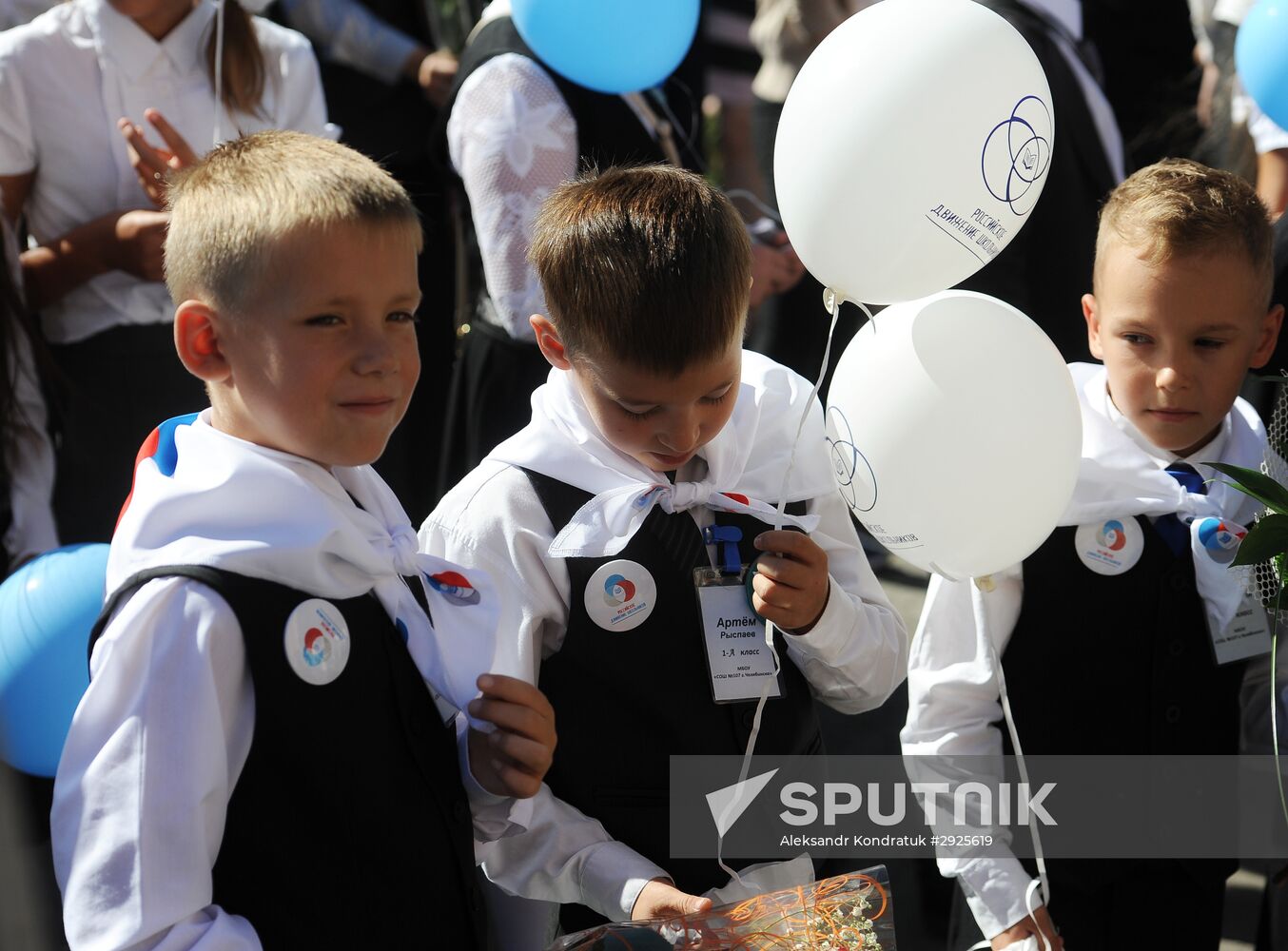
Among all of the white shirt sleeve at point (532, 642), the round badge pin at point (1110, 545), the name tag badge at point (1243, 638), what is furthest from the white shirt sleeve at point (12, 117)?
the name tag badge at point (1243, 638)

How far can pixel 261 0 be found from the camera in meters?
2.94

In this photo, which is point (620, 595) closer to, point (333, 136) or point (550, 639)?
point (550, 639)

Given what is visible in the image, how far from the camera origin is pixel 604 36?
285 cm

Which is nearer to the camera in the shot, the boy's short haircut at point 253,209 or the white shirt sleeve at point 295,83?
the boy's short haircut at point 253,209

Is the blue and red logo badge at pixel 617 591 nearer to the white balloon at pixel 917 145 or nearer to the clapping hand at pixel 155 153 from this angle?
the white balloon at pixel 917 145

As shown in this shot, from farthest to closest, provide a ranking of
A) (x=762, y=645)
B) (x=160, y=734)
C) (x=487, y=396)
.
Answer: (x=487, y=396), (x=762, y=645), (x=160, y=734)

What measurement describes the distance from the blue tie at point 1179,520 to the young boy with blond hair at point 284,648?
1.06 meters

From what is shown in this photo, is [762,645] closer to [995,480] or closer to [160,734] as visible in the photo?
[995,480]

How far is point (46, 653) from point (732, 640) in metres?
1.08

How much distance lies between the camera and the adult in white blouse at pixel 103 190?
273 centimetres

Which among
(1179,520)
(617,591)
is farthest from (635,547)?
(1179,520)

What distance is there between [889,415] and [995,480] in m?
0.16

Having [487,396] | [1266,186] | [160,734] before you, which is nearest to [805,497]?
[160,734]

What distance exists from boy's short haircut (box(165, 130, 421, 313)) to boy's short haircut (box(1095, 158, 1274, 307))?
1.14m
